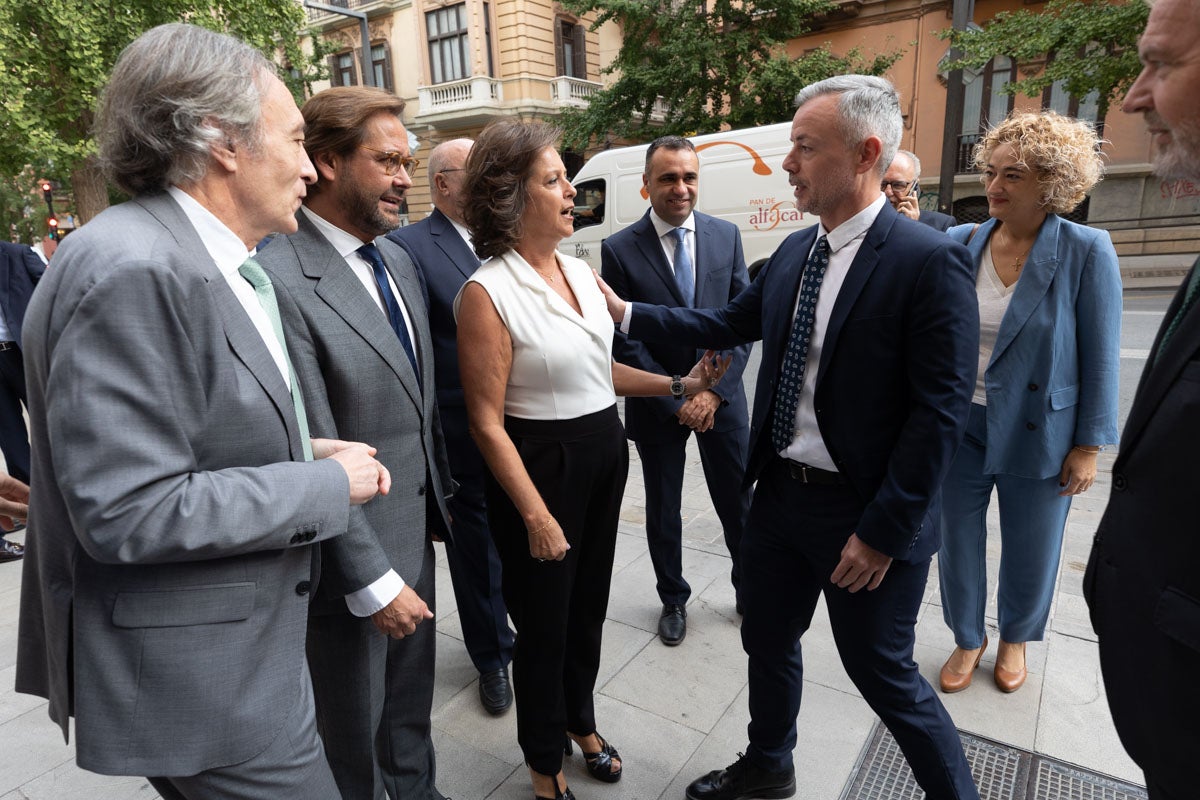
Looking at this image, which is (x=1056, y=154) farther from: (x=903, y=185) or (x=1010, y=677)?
(x=1010, y=677)

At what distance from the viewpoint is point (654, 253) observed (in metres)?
3.29

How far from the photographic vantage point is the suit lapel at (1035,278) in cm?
248

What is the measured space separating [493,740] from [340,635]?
3.45 feet

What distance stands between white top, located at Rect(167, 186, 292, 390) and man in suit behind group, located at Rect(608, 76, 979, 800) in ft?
4.25

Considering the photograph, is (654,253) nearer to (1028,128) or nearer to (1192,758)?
(1028,128)

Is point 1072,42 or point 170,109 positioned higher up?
point 1072,42

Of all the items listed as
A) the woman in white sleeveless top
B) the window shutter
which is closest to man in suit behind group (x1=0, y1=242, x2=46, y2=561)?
the woman in white sleeveless top

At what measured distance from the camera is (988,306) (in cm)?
265

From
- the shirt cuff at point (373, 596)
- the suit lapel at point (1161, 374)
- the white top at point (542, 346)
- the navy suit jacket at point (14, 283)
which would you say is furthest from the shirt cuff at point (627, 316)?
the navy suit jacket at point (14, 283)

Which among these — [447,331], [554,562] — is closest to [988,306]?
[554,562]

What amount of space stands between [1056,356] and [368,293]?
232 centimetres

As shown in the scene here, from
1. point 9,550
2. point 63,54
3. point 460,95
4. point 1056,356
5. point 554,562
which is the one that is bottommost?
point 9,550


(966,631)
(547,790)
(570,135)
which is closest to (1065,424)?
(966,631)

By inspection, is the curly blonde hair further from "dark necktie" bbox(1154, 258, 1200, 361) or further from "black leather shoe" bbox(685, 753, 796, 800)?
"black leather shoe" bbox(685, 753, 796, 800)
